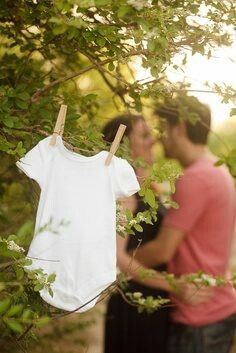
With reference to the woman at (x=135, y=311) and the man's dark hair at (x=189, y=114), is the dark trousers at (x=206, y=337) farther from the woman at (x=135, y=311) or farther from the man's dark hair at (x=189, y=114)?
the man's dark hair at (x=189, y=114)

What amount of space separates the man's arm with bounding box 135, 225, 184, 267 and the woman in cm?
8

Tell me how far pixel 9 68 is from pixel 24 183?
0.48 metres

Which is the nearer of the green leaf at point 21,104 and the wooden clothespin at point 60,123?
the wooden clothespin at point 60,123

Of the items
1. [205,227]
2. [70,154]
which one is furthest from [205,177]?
[70,154]

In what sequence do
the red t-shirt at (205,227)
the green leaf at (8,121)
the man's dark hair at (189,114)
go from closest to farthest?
the green leaf at (8,121) < the man's dark hair at (189,114) < the red t-shirt at (205,227)

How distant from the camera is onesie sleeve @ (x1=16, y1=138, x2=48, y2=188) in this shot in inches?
81.8

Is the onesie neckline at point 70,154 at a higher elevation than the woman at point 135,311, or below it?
higher

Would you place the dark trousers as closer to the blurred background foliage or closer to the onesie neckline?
the blurred background foliage

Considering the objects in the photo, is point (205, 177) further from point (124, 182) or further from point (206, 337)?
point (124, 182)

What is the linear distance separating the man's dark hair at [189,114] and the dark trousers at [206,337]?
0.99m

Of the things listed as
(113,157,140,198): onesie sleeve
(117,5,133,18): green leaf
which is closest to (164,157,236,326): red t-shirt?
(113,157,140,198): onesie sleeve

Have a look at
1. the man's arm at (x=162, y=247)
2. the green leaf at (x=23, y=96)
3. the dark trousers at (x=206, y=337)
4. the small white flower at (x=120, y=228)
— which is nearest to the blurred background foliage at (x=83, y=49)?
the green leaf at (x=23, y=96)

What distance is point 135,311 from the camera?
387 cm

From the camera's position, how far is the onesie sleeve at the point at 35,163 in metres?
2.08
